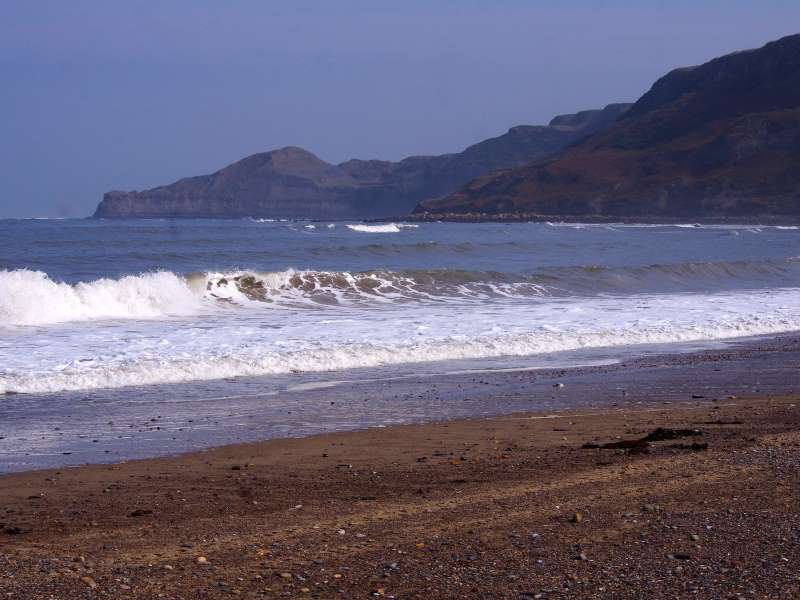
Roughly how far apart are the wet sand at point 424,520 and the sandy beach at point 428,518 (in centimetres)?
2

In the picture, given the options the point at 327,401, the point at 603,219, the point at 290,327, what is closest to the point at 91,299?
the point at 290,327

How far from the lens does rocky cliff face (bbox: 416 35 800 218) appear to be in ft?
434

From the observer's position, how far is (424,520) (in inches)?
220

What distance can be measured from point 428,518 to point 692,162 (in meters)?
148

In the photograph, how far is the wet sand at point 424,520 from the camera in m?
4.57

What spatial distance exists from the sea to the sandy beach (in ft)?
4.59

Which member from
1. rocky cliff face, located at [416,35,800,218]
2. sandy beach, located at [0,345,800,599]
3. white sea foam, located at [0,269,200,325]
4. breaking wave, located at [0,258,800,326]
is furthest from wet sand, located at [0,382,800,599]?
rocky cliff face, located at [416,35,800,218]

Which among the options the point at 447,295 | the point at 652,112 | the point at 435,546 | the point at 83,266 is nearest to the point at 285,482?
the point at 435,546

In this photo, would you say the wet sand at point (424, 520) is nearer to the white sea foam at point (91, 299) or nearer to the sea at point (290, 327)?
the sea at point (290, 327)

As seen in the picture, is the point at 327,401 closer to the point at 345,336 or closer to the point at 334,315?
the point at 345,336

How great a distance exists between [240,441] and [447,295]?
15.8m

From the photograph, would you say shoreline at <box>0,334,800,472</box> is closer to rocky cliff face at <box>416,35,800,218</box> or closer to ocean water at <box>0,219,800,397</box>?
ocean water at <box>0,219,800,397</box>

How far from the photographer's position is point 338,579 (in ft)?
15.2

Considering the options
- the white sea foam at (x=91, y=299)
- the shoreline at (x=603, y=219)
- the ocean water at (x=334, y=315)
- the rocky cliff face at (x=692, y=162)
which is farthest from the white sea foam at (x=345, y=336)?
the rocky cliff face at (x=692, y=162)
